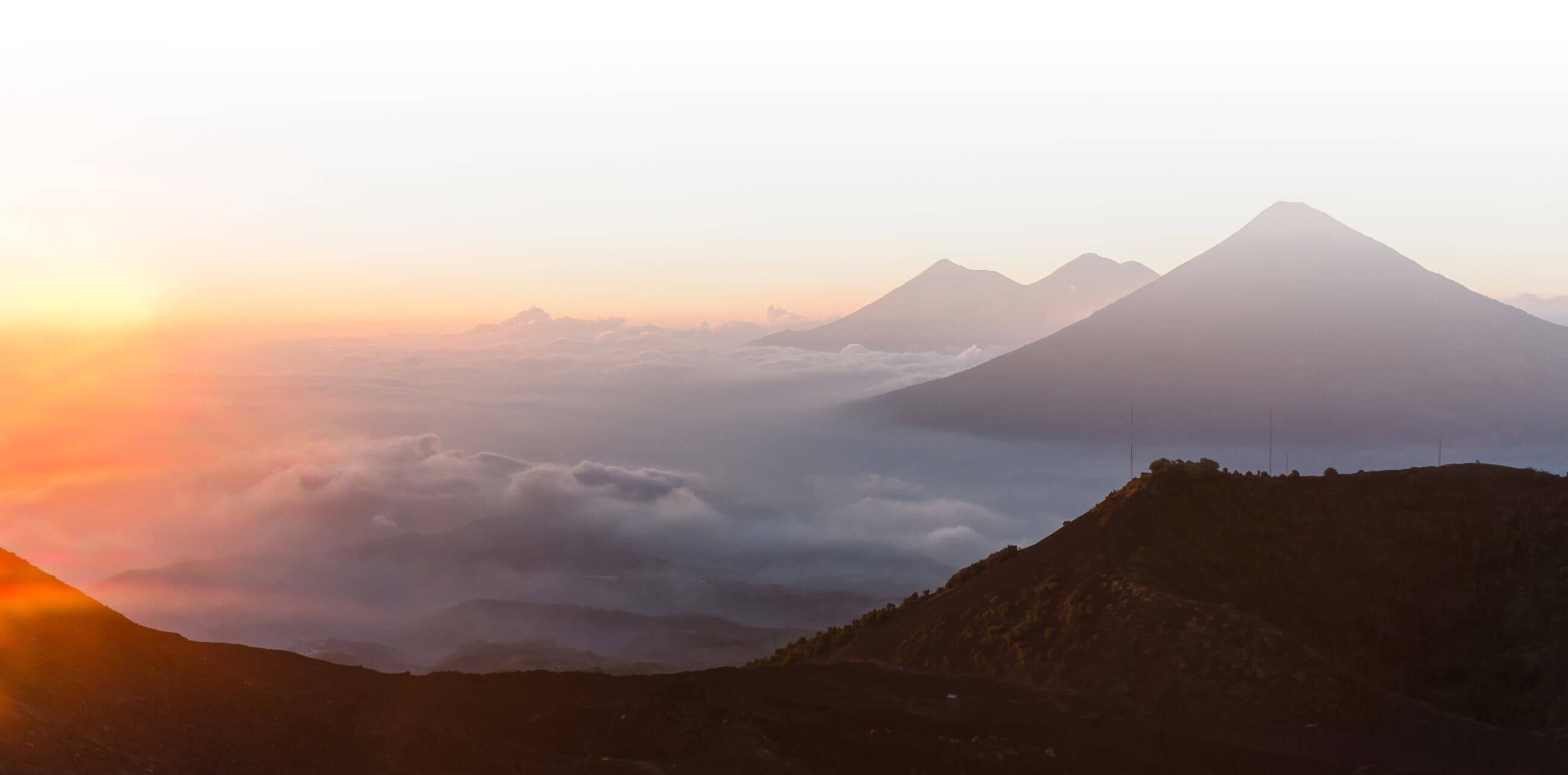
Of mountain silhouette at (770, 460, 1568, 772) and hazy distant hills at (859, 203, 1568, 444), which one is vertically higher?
hazy distant hills at (859, 203, 1568, 444)

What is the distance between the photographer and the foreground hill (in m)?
32.3

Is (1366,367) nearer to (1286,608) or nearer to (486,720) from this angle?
(1286,608)

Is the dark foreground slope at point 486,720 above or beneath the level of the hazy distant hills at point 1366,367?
beneath

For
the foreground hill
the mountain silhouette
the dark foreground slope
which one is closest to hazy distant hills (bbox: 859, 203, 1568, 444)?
the foreground hill

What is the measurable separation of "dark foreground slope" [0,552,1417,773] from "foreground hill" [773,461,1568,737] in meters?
2.84

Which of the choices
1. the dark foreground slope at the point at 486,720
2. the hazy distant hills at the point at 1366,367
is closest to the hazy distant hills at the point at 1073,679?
the dark foreground slope at the point at 486,720

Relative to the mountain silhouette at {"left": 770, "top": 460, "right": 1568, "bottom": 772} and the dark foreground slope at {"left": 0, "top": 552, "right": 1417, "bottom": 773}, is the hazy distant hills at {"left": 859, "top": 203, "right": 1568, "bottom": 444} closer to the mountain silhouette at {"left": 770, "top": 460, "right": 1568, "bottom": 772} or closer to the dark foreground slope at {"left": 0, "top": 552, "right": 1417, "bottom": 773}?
Result: the mountain silhouette at {"left": 770, "top": 460, "right": 1568, "bottom": 772}

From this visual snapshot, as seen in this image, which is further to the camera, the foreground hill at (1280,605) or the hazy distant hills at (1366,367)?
the hazy distant hills at (1366,367)

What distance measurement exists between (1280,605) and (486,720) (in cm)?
2944

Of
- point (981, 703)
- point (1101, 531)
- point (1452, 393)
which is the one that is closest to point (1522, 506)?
point (1101, 531)

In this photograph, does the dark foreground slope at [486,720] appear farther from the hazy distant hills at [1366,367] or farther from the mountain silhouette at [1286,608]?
the hazy distant hills at [1366,367]

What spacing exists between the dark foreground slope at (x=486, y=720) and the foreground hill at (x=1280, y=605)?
9.31ft

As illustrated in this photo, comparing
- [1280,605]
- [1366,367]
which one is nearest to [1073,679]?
[1280,605]

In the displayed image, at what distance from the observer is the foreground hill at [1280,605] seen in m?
32.3
